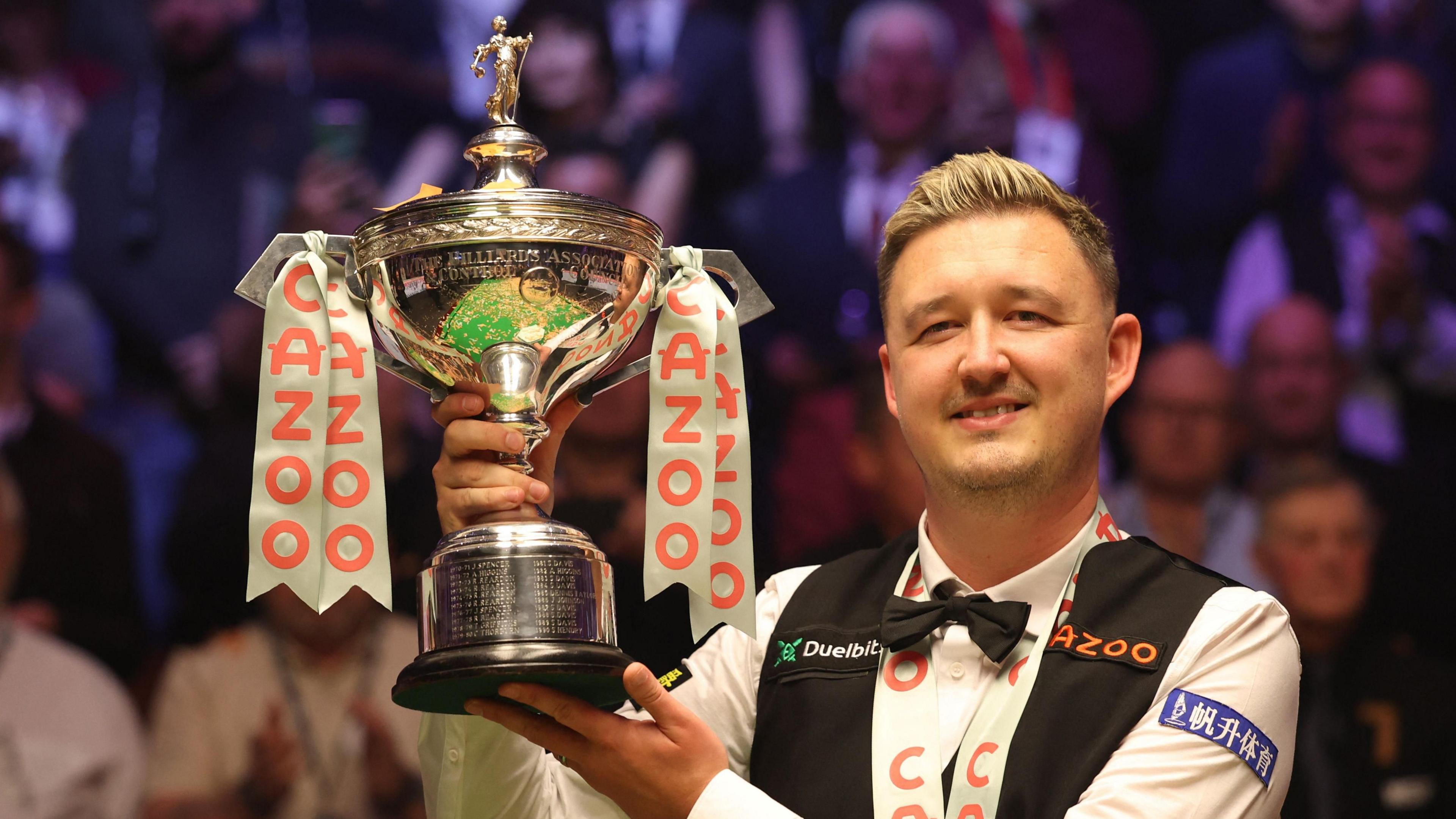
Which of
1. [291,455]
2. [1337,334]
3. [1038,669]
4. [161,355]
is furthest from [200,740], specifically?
[1337,334]

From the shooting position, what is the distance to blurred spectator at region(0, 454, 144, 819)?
4.07 m

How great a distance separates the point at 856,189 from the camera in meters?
4.71

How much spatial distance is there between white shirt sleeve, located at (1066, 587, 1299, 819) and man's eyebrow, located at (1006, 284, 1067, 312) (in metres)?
0.41

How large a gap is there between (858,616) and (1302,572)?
2.75 meters

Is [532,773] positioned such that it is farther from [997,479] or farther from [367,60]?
[367,60]

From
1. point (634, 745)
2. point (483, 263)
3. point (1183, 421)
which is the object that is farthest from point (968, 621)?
point (1183, 421)

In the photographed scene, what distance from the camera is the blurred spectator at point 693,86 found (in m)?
4.75

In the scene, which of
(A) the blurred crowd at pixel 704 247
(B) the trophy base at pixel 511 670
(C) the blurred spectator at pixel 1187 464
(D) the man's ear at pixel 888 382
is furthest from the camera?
(C) the blurred spectator at pixel 1187 464

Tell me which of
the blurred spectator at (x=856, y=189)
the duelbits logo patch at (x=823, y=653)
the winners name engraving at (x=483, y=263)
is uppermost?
the blurred spectator at (x=856, y=189)

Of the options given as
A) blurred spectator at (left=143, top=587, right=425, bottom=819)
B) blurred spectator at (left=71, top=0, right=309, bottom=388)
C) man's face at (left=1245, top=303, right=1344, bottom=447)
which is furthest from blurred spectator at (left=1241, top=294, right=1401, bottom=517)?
blurred spectator at (left=71, top=0, right=309, bottom=388)

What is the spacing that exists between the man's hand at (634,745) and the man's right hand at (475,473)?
22 cm

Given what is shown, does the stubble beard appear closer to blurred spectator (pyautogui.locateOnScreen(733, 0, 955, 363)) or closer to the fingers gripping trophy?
the fingers gripping trophy

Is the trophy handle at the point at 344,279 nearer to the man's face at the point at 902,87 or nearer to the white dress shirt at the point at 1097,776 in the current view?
the white dress shirt at the point at 1097,776

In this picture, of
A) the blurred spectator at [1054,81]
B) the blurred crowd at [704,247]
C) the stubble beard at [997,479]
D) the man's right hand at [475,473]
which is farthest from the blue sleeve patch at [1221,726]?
the blurred spectator at [1054,81]
